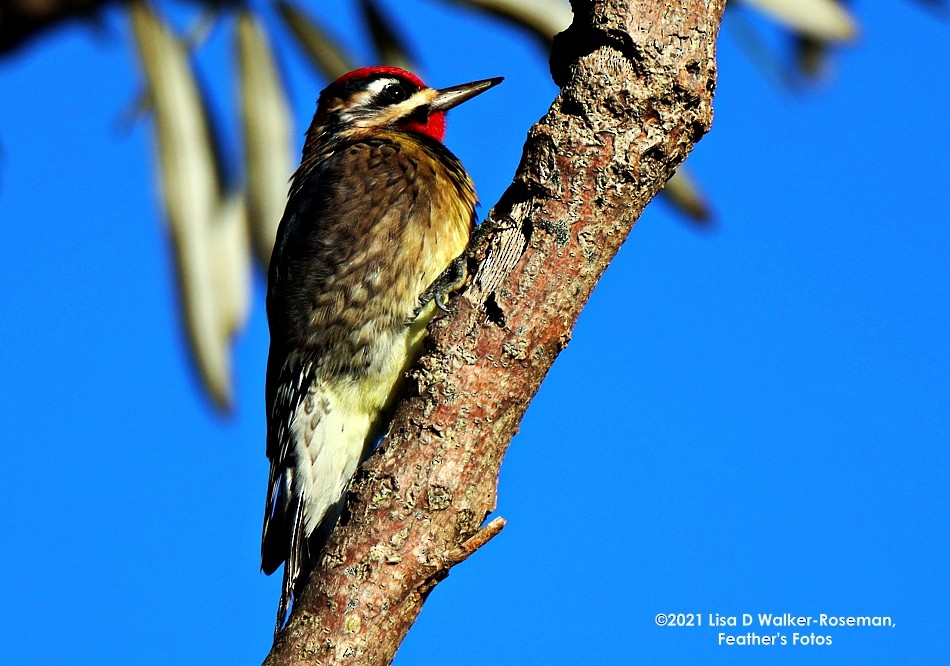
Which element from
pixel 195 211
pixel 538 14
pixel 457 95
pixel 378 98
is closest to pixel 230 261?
pixel 195 211

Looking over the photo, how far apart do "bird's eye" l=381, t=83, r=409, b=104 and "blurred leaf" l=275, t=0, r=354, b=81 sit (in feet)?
3.92

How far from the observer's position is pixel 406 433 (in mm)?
2863

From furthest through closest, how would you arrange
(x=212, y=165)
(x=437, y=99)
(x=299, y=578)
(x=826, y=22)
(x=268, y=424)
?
(x=212, y=165) → (x=826, y=22) → (x=437, y=99) → (x=268, y=424) → (x=299, y=578)

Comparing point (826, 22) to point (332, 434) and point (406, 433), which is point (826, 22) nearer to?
point (332, 434)

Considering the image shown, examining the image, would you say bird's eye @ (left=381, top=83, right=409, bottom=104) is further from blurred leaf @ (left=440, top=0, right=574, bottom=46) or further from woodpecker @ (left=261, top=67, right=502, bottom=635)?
blurred leaf @ (left=440, top=0, right=574, bottom=46)

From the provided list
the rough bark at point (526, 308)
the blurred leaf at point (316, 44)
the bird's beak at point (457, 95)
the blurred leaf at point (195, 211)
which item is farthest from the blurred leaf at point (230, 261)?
the rough bark at point (526, 308)

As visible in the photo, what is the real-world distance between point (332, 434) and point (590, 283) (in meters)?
1.39

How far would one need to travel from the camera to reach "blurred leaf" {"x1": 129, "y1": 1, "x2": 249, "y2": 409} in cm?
539

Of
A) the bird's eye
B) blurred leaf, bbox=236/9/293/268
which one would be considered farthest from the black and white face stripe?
blurred leaf, bbox=236/9/293/268

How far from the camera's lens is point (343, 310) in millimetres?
3961

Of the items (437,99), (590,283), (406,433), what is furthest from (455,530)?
(437,99)

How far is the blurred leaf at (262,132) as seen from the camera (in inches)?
228

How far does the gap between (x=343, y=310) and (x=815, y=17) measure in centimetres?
299

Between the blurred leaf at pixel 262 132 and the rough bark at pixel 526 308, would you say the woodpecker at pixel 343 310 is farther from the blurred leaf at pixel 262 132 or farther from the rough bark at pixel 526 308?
the blurred leaf at pixel 262 132
